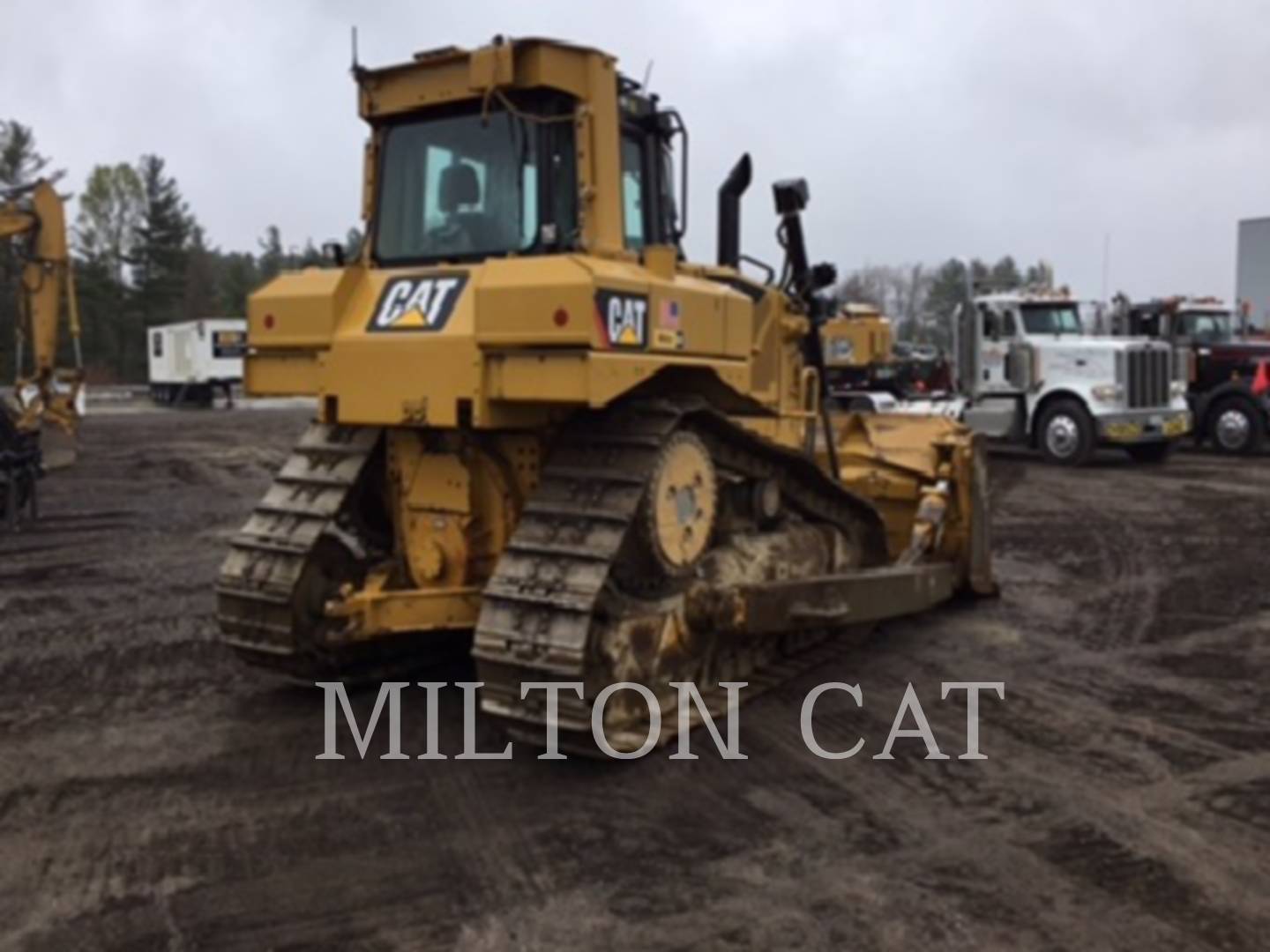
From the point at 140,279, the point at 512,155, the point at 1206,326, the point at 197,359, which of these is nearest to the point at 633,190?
the point at 512,155

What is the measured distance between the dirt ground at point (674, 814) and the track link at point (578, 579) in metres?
0.35

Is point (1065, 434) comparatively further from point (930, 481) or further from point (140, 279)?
point (140, 279)

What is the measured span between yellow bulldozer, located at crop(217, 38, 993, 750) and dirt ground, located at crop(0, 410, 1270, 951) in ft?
1.40

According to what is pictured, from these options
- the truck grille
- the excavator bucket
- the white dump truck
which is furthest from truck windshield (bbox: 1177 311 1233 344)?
the excavator bucket

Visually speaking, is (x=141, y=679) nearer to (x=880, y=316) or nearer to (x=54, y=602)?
(x=54, y=602)

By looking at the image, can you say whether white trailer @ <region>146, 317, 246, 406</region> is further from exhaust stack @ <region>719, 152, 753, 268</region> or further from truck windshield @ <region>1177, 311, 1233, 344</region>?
exhaust stack @ <region>719, 152, 753, 268</region>

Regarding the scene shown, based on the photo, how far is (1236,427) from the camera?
20.7 meters

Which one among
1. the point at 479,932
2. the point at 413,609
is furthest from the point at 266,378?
the point at 479,932

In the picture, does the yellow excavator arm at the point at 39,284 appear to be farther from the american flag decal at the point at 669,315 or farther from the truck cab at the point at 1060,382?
the truck cab at the point at 1060,382

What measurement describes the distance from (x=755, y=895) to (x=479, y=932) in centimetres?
89

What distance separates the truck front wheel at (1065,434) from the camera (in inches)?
720

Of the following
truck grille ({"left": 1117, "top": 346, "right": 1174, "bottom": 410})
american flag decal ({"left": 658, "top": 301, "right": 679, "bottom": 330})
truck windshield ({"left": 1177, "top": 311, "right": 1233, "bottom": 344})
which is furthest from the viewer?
truck windshield ({"left": 1177, "top": 311, "right": 1233, "bottom": 344})

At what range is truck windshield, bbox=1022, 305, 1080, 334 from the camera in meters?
19.1

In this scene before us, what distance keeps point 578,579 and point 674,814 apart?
0.96m
